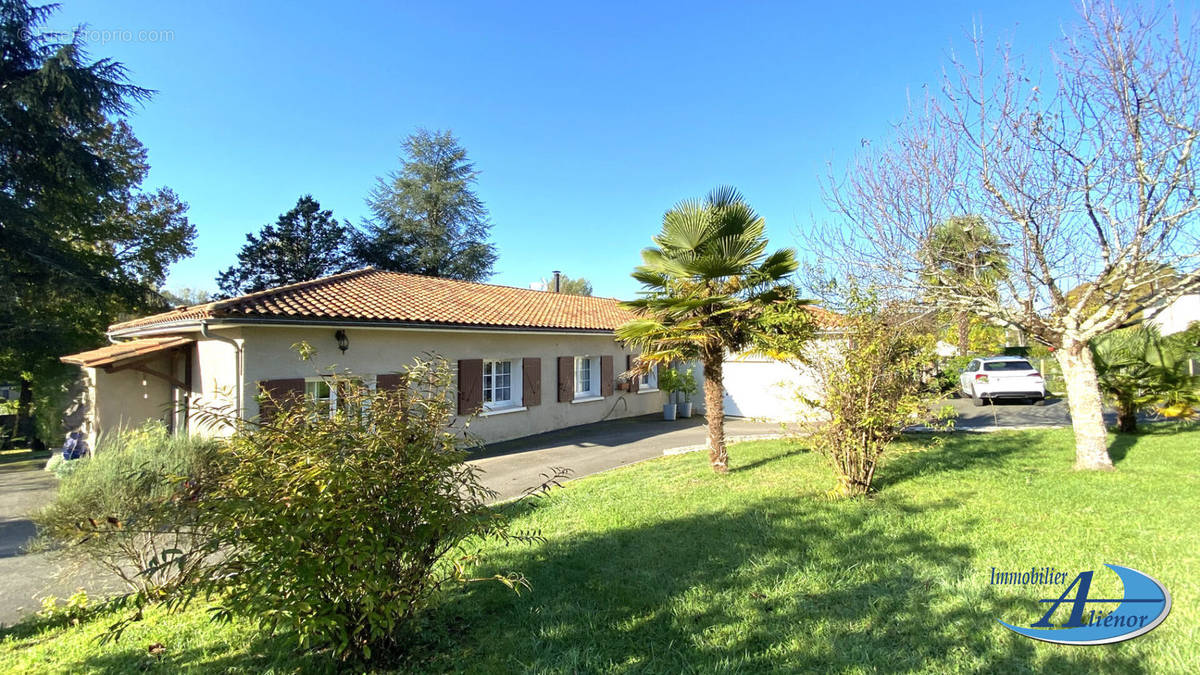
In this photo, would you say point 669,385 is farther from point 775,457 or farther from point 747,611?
point 747,611

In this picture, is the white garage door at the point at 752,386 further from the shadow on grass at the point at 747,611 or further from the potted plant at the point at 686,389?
the shadow on grass at the point at 747,611

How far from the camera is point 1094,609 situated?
307 cm

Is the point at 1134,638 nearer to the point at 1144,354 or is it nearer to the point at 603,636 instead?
the point at 603,636

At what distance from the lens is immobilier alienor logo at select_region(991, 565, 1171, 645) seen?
9.32ft

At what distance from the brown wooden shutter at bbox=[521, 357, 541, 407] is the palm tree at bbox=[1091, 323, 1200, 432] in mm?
12076

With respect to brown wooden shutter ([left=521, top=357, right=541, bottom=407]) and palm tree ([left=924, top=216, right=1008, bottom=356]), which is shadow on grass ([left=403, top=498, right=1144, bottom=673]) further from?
brown wooden shutter ([left=521, top=357, right=541, bottom=407])

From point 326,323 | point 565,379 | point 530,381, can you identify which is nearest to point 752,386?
point 565,379

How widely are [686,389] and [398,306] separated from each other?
31.5 ft

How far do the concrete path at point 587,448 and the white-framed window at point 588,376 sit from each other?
3.78ft

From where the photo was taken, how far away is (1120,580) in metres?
3.41

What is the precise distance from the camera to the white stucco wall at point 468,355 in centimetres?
951

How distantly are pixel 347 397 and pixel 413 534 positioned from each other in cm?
91

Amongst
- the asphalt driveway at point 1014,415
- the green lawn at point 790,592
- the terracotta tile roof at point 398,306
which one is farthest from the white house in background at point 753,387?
the green lawn at point 790,592

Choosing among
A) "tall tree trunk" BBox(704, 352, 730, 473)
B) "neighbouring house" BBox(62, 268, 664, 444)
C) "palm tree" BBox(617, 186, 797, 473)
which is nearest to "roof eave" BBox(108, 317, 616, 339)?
"neighbouring house" BBox(62, 268, 664, 444)
